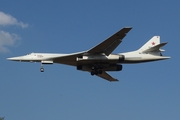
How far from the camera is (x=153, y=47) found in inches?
1800

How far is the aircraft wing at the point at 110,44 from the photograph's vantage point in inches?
1641

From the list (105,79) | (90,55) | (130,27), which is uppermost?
(130,27)

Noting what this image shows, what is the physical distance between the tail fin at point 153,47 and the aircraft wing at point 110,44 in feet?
14.9

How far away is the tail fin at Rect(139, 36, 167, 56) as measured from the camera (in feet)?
149

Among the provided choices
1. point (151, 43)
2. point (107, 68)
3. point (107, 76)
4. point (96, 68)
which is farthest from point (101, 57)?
point (107, 76)

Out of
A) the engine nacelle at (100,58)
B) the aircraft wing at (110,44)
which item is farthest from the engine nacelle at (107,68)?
the aircraft wing at (110,44)

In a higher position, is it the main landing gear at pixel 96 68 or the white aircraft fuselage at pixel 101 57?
the white aircraft fuselage at pixel 101 57

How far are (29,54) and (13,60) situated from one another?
6.34 feet

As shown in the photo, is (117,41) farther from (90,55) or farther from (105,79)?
(105,79)

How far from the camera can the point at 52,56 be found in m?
45.4

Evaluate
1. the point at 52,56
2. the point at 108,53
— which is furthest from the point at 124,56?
the point at 52,56

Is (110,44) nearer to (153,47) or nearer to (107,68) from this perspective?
(107,68)

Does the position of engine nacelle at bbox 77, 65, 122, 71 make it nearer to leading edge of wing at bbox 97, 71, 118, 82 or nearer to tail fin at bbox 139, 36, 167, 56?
tail fin at bbox 139, 36, 167, 56

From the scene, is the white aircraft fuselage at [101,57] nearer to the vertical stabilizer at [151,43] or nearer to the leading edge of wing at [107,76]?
the vertical stabilizer at [151,43]
